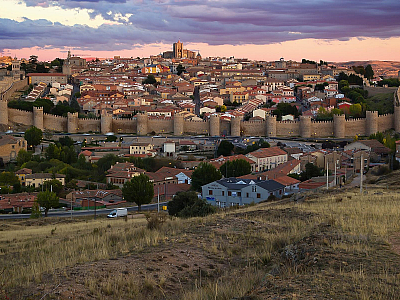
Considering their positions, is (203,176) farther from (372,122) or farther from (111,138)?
(372,122)

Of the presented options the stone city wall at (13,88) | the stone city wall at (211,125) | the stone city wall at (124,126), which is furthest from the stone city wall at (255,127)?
the stone city wall at (13,88)

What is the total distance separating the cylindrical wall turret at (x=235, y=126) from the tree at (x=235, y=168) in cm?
1341

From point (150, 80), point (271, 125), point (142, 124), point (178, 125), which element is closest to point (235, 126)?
point (271, 125)

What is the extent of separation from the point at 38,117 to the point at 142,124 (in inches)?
300

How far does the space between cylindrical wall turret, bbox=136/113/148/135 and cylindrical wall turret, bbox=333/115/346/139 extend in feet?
44.3

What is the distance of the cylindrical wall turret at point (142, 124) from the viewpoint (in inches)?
1663

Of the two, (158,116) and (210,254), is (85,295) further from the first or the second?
(158,116)

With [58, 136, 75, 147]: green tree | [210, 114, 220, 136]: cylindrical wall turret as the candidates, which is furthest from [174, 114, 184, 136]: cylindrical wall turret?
[58, 136, 75, 147]: green tree

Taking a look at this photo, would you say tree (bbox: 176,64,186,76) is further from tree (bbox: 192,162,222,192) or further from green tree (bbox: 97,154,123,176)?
tree (bbox: 192,162,222,192)

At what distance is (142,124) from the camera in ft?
139

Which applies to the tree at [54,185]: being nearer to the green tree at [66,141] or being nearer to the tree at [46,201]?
the tree at [46,201]

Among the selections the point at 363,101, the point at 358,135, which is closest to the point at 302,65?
the point at 363,101

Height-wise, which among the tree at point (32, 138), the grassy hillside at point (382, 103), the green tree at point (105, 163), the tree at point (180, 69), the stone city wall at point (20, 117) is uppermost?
the tree at point (180, 69)

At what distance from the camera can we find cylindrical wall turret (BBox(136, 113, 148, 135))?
139ft
